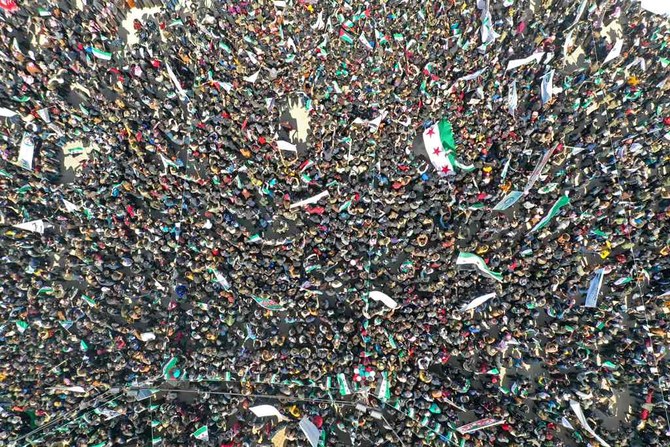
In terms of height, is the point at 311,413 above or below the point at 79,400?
below

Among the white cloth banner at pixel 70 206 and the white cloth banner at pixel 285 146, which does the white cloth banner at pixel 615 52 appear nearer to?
the white cloth banner at pixel 285 146

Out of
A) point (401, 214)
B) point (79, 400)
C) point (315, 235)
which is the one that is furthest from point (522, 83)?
point (79, 400)

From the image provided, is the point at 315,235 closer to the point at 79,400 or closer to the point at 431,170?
the point at 431,170

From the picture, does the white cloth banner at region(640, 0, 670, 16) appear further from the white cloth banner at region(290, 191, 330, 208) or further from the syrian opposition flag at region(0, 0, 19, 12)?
the syrian opposition flag at region(0, 0, 19, 12)

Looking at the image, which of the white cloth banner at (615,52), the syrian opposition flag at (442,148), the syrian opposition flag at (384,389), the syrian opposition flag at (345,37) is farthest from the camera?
the syrian opposition flag at (345,37)

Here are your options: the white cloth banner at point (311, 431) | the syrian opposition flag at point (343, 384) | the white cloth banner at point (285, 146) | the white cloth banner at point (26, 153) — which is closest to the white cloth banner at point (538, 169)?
the white cloth banner at point (285, 146)

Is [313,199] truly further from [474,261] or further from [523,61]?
[523,61]
